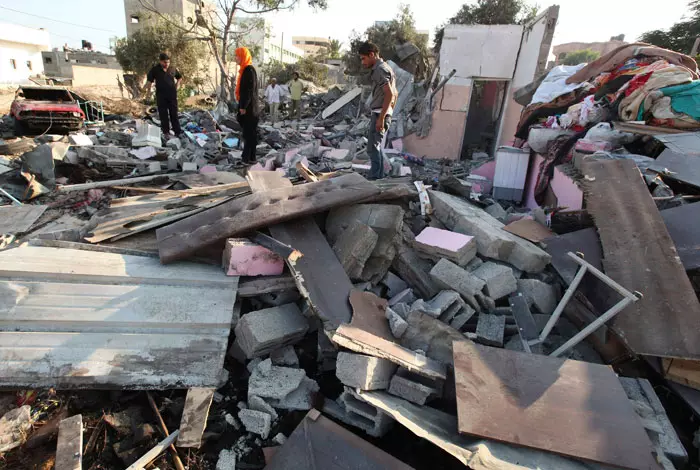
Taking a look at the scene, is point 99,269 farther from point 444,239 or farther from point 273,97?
point 273,97

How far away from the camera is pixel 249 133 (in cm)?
734

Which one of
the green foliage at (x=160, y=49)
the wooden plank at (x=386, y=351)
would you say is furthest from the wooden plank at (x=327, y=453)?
the green foliage at (x=160, y=49)

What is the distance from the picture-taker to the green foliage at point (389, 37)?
19.8 m

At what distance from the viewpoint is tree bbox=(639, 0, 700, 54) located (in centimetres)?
1861

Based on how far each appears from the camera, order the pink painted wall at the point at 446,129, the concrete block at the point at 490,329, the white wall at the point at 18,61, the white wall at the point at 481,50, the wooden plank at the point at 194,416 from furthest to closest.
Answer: the white wall at the point at 18,61
the white wall at the point at 481,50
the pink painted wall at the point at 446,129
the concrete block at the point at 490,329
the wooden plank at the point at 194,416

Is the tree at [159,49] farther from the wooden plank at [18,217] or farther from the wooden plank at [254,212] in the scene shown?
the wooden plank at [254,212]

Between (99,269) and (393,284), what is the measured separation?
2.43 m

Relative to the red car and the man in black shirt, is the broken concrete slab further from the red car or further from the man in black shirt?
the red car

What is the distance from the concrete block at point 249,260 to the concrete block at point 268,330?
42 centimetres

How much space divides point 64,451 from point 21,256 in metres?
1.87

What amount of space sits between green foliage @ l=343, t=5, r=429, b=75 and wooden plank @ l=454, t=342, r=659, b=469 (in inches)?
770

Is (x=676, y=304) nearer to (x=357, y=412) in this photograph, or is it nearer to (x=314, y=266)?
(x=357, y=412)

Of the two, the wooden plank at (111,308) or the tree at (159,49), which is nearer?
the wooden plank at (111,308)

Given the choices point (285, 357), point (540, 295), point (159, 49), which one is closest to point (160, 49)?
point (159, 49)
